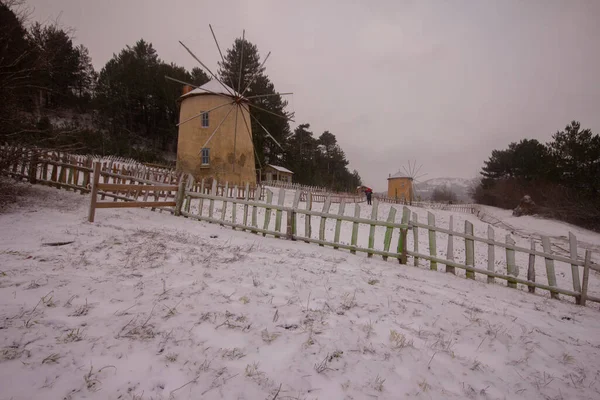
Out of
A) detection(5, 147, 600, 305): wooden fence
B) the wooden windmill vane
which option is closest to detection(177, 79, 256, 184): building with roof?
the wooden windmill vane

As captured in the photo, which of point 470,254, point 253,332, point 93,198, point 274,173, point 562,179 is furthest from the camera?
point 274,173

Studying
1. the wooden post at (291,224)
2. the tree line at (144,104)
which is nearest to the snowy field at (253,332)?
the wooden post at (291,224)

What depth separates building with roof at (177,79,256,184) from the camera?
18328 mm

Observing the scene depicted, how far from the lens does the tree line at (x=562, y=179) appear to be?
76.3ft

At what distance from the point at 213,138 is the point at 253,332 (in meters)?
18.0

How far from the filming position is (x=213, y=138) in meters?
18.4

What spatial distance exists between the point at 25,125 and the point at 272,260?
850 cm

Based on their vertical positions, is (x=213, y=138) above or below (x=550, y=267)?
above

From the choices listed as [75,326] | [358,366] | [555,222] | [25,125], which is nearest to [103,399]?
[75,326]

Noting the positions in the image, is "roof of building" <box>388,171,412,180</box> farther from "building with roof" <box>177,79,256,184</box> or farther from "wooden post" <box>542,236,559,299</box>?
"wooden post" <box>542,236,559,299</box>

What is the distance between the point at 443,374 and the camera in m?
2.25

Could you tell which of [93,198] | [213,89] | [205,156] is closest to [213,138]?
[205,156]

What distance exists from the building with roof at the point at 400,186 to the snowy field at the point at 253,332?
127ft

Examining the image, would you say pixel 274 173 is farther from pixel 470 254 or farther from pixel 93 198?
pixel 470 254
